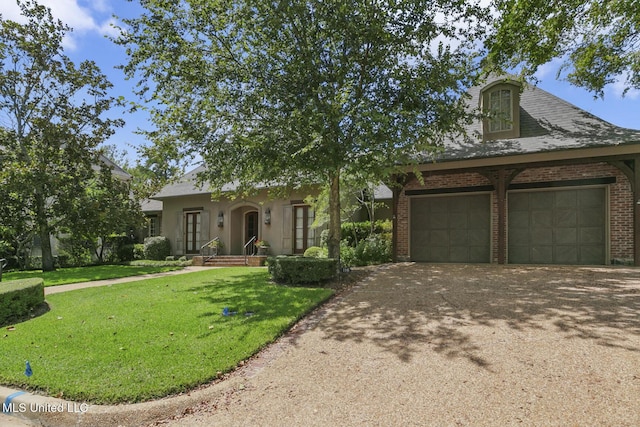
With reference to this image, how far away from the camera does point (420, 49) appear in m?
9.16

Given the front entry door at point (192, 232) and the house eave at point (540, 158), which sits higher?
the house eave at point (540, 158)

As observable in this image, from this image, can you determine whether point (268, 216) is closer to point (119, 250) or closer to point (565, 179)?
point (119, 250)

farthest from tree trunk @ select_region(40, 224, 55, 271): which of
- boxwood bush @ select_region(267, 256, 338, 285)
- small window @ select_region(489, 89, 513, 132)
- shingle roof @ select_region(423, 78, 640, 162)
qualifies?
small window @ select_region(489, 89, 513, 132)

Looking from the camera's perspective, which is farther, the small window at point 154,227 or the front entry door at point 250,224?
the small window at point 154,227

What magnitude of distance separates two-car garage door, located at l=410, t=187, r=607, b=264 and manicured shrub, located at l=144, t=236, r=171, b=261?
1249 cm

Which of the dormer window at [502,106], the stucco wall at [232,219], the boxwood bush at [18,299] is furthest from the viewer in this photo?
the stucco wall at [232,219]

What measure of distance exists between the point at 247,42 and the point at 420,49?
4226 mm

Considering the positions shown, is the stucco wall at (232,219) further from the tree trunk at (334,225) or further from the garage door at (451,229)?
the tree trunk at (334,225)

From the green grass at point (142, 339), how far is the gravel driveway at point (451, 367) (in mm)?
428

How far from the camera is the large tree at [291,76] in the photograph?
822cm

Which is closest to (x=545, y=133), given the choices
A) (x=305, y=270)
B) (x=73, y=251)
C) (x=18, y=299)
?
(x=305, y=270)

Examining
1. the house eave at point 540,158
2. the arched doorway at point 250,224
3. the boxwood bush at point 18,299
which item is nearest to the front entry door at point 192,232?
the arched doorway at point 250,224

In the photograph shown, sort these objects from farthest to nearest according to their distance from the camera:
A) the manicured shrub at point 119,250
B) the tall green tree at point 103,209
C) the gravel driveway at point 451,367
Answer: the manicured shrub at point 119,250, the tall green tree at point 103,209, the gravel driveway at point 451,367

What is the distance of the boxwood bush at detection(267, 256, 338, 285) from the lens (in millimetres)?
8359
